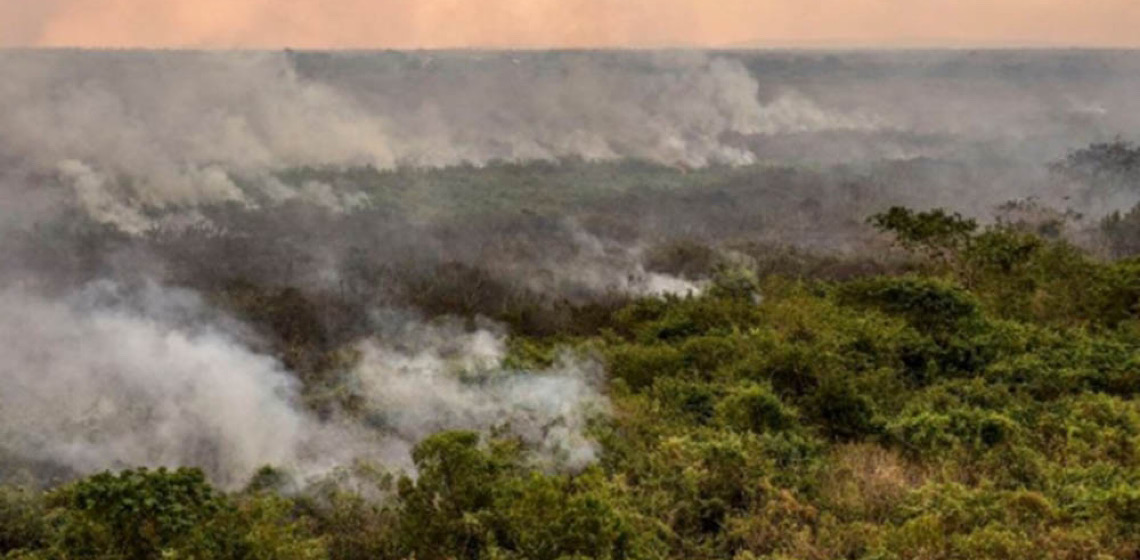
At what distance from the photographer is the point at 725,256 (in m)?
85.6

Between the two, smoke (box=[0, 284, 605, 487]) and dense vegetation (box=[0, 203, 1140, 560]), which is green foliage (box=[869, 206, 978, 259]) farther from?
smoke (box=[0, 284, 605, 487])

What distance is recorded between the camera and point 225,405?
1150 inches

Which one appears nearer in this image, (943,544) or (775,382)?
(943,544)

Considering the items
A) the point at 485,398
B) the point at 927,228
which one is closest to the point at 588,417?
the point at 485,398

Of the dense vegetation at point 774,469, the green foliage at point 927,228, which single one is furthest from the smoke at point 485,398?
the green foliage at point 927,228

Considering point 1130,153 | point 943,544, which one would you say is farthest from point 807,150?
point 943,544

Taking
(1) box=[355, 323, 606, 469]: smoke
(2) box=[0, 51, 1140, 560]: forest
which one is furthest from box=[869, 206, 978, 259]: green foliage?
(1) box=[355, 323, 606, 469]: smoke

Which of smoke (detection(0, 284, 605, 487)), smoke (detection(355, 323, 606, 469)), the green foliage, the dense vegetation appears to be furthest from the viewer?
the green foliage

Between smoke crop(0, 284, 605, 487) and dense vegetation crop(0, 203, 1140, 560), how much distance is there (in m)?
1.80

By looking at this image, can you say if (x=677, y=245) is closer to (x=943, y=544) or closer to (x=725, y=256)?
(x=725, y=256)

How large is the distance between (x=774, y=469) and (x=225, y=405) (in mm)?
14252

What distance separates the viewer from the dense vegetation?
737 inches

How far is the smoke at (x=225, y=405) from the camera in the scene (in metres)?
27.8

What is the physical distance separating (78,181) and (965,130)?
148654 mm
